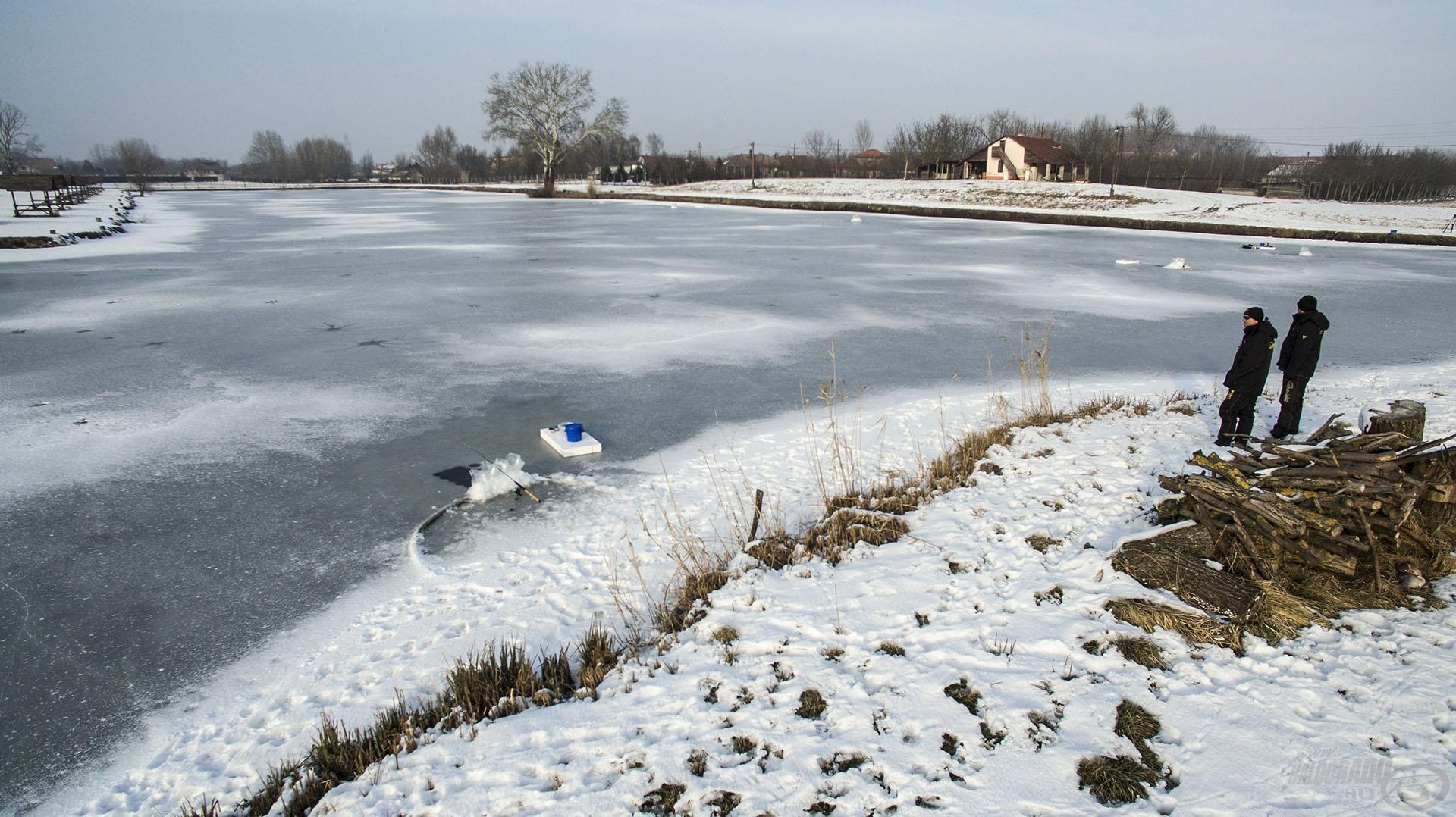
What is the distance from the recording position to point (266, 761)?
308cm

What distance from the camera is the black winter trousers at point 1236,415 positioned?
19.9ft

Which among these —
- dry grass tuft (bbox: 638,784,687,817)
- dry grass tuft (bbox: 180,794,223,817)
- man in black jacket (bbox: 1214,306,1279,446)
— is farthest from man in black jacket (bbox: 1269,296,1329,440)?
dry grass tuft (bbox: 180,794,223,817)

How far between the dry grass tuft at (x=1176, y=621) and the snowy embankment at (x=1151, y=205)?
112ft

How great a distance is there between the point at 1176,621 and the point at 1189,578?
32 cm

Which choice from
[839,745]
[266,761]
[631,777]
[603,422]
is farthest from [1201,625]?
[603,422]

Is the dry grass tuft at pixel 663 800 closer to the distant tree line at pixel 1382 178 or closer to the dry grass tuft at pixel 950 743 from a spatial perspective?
the dry grass tuft at pixel 950 743

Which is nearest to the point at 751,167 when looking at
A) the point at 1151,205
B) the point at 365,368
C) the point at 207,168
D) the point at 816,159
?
the point at 816,159

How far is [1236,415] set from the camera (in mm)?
6168

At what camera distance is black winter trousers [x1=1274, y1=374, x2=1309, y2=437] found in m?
6.23

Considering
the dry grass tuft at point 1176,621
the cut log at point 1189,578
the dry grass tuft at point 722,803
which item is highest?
the cut log at point 1189,578

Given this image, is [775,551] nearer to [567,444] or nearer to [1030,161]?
[567,444]

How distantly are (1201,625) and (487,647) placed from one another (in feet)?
11.0

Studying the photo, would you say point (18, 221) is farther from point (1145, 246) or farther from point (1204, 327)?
point (1145, 246)

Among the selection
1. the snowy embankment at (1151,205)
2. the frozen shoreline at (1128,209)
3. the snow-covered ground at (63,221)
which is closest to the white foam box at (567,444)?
the snow-covered ground at (63,221)
